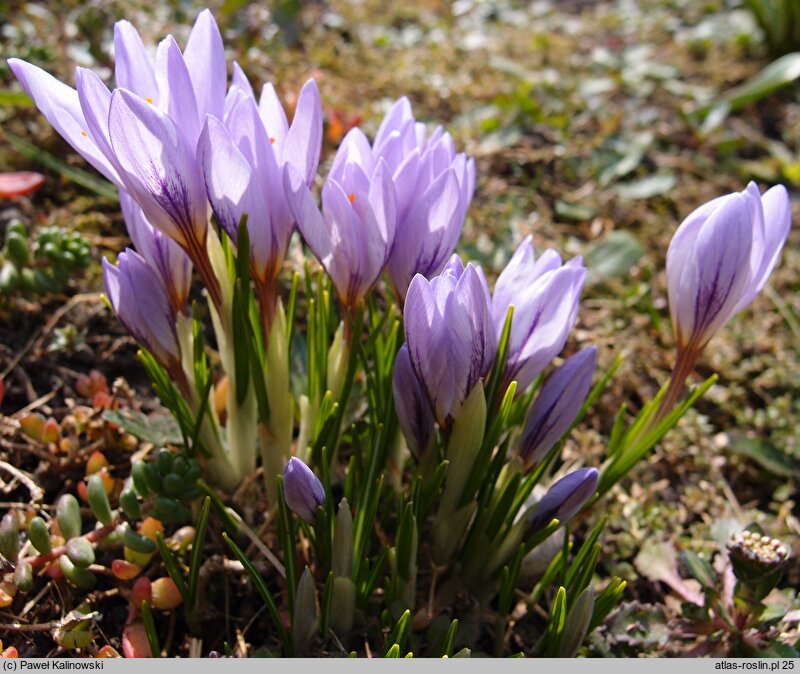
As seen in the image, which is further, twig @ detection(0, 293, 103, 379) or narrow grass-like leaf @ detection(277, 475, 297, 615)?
twig @ detection(0, 293, 103, 379)

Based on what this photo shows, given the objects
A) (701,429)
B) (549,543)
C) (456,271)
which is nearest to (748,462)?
(701,429)

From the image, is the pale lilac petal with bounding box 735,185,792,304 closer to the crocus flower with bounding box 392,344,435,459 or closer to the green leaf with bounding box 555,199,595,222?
the crocus flower with bounding box 392,344,435,459

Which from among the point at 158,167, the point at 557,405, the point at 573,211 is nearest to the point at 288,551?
the point at 557,405

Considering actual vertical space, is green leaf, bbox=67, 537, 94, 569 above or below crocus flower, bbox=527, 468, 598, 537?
below

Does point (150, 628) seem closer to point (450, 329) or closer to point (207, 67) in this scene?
point (450, 329)

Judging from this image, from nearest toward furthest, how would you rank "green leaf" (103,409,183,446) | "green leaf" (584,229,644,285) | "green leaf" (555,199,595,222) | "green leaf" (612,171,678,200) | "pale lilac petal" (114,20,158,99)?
1. "pale lilac petal" (114,20,158,99)
2. "green leaf" (103,409,183,446)
3. "green leaf" (584,229,644,285)
4. "green leaf" (555,199,595,222)
5. "green leaf" (612,171,678,200)

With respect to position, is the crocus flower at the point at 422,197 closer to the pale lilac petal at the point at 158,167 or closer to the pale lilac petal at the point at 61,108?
the pale lilac petal at the point at 158,167

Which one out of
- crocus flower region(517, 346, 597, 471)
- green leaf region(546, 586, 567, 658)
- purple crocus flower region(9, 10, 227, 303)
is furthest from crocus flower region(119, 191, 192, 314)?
green leaf region(546, 586, 567, 658)

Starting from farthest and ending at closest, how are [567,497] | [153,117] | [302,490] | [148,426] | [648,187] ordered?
[648,187] < [148,426] < [567,497] < [302,490] < [153,117]
